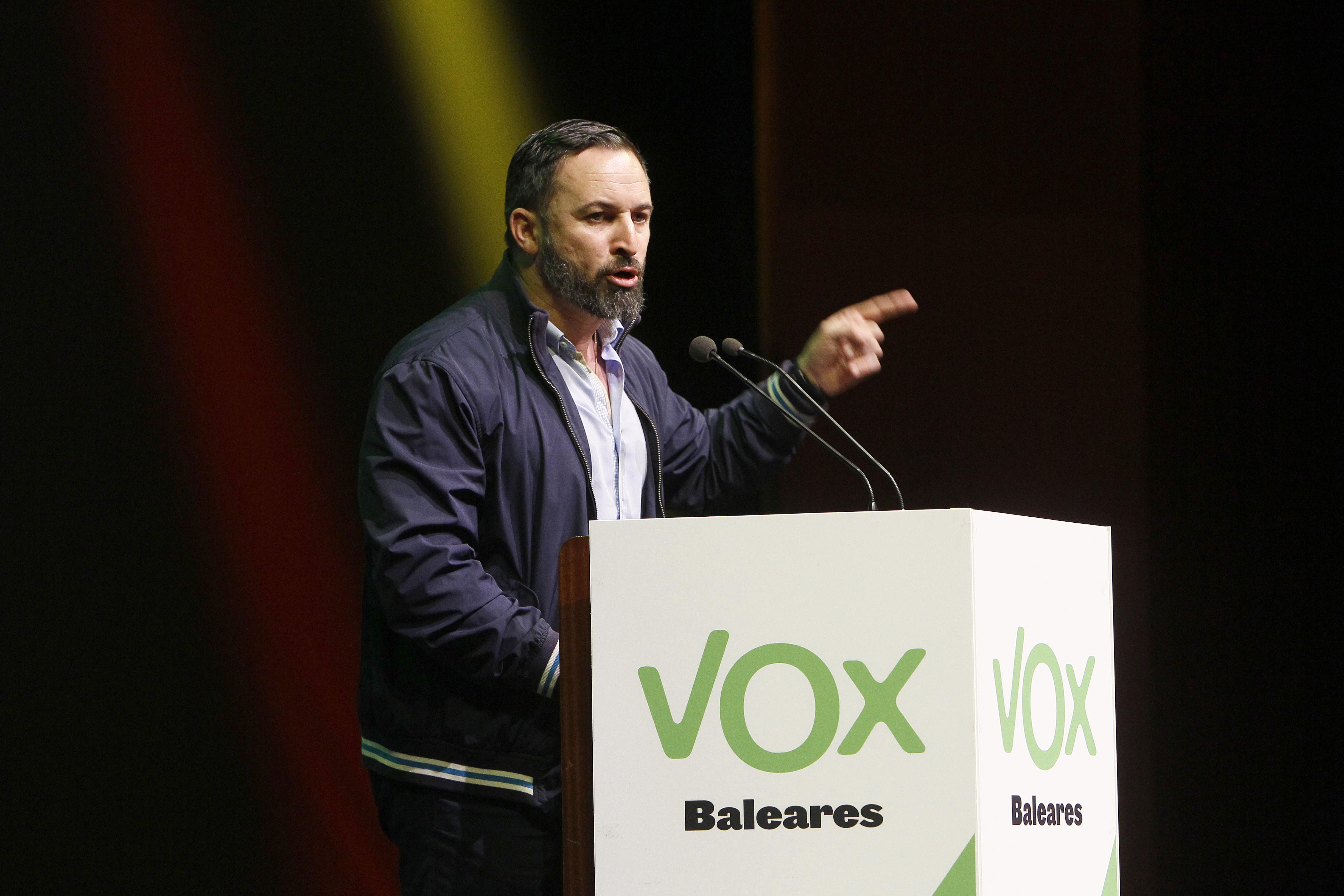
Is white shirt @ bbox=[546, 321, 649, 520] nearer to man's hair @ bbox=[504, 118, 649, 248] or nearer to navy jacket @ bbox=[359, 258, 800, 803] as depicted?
navy jacket @ bbox=[359, 258, 800, 803]

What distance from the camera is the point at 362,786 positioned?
2.81 m

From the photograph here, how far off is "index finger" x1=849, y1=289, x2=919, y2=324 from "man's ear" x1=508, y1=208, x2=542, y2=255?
1.62 ft

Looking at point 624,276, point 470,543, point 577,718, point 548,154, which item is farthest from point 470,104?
point 577,718

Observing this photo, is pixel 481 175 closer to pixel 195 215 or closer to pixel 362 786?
pixel 195 215

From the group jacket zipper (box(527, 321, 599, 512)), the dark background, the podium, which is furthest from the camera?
the dark background

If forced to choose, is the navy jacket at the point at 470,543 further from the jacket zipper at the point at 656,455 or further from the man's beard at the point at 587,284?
the jacket zipper at the point at 656,455

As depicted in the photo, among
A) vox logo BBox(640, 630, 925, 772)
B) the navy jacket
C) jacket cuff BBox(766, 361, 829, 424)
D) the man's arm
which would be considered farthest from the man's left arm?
vox logo BBox(640, 630, 925, 772)

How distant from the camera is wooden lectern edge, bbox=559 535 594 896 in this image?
142 centimetres

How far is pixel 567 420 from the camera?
73.4 inches

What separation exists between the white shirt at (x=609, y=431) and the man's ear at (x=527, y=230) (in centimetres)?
13

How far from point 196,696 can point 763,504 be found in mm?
1311

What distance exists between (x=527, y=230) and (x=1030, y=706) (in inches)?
41.2

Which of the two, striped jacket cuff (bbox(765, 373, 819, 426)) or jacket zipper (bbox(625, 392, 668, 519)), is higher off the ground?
striped jacket cuff (bbox(765, 373, 819, 426))

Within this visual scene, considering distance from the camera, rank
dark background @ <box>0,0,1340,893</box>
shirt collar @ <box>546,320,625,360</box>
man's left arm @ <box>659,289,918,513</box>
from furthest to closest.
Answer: dark background @ <box>0,0,1340,893</box>, man's left arm @ <box>659,289,918,513</box>, shirt collar @ <box>546,320,625,360</box>
